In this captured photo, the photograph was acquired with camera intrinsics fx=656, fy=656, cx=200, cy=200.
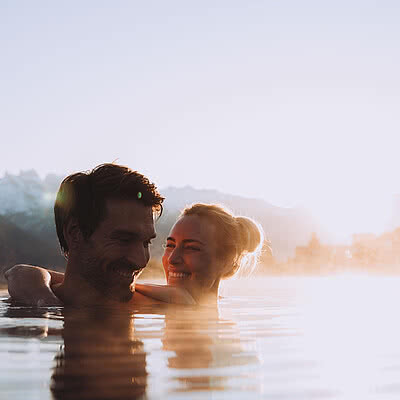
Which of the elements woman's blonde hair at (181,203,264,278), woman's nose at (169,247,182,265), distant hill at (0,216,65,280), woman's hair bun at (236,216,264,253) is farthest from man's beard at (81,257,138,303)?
distant hill at (0,216,65,280)

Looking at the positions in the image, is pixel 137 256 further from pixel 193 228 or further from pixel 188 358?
pixel 188 358

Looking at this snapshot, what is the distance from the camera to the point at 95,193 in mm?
4738

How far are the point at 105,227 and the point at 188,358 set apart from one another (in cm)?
222

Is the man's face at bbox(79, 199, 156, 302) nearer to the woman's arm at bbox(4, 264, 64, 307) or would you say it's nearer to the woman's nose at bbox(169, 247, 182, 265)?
the woman's arm at bbox(4, 264, 64, 307)

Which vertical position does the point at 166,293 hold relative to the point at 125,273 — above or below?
below

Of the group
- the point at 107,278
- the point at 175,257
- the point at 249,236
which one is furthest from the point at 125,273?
the point at 249,236

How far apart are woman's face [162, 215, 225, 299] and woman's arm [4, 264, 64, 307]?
1.45m

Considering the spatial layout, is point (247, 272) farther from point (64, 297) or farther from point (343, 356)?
point (343, 356)

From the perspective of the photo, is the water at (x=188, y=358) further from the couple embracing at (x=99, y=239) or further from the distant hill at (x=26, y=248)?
the distant hill at (x=26, y=248)

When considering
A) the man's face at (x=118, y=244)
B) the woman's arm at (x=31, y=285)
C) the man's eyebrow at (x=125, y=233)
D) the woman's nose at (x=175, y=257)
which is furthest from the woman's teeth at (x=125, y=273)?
the woman's nose at (x=175, y=257)

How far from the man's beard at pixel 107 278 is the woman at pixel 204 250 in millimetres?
930

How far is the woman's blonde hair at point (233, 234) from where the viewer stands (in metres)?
6.84

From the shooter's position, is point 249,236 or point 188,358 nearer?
point 188,358

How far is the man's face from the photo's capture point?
465 centimetres
